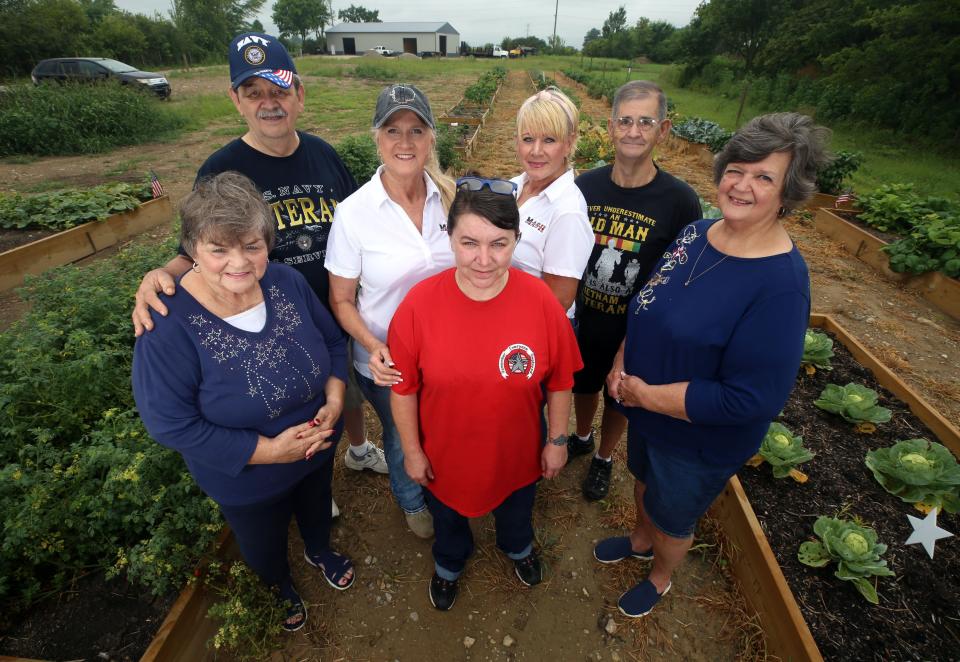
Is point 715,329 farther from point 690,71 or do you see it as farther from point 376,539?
point 690,71

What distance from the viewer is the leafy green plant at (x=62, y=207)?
273 inches

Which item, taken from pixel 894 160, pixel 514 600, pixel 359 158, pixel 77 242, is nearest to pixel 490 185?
pixel 514 600

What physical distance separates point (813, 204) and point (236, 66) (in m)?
10.4

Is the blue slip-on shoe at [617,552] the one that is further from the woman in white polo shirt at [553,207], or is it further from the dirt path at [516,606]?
the woman in white polo shirt at [553,207]

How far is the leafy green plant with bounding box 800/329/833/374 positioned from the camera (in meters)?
3.85

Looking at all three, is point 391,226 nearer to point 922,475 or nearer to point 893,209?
point 922,475

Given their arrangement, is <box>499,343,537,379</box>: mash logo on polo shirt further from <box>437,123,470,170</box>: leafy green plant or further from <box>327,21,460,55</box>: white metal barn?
<box>327,21,460,55</box>: white metal barn

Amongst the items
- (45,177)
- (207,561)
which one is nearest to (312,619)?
(207,561)

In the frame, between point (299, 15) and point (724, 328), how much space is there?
87.4m

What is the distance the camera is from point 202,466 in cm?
181

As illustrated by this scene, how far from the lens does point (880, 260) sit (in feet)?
22.0

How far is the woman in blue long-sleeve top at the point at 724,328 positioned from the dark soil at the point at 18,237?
28.9ft

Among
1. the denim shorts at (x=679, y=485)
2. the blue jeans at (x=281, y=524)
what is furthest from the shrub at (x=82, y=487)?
the denim shorts at (x=679, y=485)

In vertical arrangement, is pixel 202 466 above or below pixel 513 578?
above
